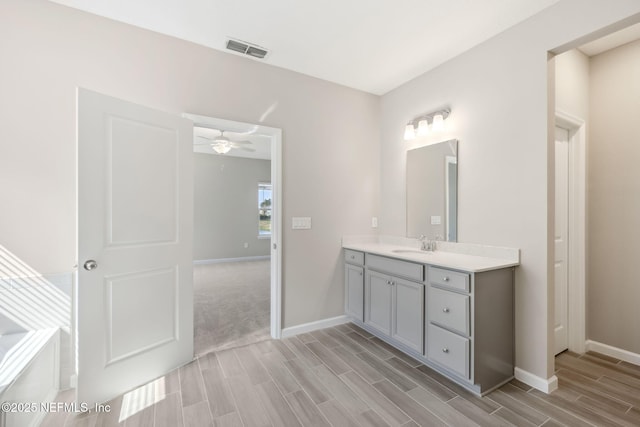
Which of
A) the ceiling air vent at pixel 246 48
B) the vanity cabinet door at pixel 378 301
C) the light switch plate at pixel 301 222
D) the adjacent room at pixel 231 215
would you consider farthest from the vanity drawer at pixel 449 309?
the adjacent room at pixel 231 215

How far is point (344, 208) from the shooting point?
3336 mm

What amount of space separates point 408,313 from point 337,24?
2.51 meters

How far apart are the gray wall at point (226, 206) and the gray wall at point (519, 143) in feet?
18.6

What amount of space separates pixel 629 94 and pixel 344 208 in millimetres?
2766

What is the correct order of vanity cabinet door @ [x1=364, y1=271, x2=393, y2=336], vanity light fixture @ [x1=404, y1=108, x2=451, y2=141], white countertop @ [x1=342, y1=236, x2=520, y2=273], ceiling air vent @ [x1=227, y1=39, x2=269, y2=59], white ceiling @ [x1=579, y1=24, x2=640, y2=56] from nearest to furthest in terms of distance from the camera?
white countertop @ [x1=342, y1=236, x2=520, y2=273] < white ceiling @ [x1=579, y1=24, x2=640, y2=56] < ceiling air vent @ [x1=227, y1=39, x2=269, y2=59] < vanity cabinet door @ [x1=364, y1=271, x2=393, y2=336] < vanity light fixture @ [x1=404, y1=108, x2=451, y2=141]

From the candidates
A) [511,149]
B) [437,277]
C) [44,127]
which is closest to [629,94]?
[511,149]

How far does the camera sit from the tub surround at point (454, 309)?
1971mm

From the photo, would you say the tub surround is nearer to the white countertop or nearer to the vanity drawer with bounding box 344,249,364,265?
the white countertop

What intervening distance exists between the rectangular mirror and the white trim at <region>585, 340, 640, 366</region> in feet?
5.24

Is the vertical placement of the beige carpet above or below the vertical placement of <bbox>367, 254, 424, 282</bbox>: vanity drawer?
below

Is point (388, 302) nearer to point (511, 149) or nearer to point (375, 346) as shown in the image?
point (375, 346)

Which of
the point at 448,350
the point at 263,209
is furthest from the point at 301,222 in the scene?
the point at 263,209

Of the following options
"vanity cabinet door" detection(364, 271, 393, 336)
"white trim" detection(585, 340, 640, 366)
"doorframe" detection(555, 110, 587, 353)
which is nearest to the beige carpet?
"vanity cabinet door" detection(364, 271, 393, 336)

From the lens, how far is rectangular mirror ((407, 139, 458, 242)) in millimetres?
2713
